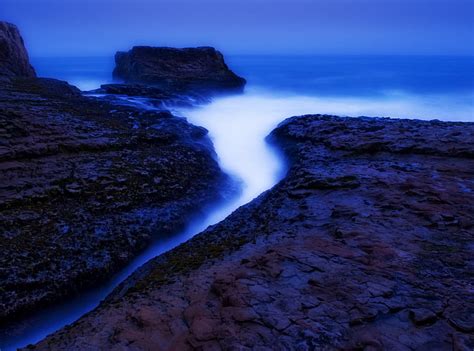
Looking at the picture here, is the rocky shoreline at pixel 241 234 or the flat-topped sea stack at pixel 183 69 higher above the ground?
the flat-topped sea stack at pixel 183 69

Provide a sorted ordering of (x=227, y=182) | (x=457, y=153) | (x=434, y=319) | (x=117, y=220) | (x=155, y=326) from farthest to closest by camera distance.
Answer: (x=227, y=182) → (x=457, y=153) → (x=117, y=220) → (x=155, y=326) → (x=434, y=319)

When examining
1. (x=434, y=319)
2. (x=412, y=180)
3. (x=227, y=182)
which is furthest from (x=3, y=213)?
(x=412, y=180)

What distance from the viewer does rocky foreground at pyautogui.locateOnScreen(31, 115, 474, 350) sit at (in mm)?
2891

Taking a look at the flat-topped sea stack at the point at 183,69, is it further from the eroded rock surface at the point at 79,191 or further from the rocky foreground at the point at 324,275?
the rocky foreground at the point at 324,275

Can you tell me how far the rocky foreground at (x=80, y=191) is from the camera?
4758 mm

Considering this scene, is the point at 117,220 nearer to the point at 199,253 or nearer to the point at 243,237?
the point at 199,253

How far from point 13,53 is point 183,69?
7.79 meters

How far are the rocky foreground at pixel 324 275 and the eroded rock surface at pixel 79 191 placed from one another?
842mm

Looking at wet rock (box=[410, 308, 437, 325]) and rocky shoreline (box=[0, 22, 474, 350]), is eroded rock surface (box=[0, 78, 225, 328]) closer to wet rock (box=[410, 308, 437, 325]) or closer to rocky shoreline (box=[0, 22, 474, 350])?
rocky shoreline (box=[0, 22, 474, 350])

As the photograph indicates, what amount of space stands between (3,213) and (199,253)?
2816 mm

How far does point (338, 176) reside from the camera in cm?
596

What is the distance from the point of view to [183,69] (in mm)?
19766

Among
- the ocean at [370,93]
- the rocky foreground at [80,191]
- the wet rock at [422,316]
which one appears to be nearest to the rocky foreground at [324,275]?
the wet rock at [422,316]

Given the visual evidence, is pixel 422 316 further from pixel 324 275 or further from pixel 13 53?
pixel 13 53
